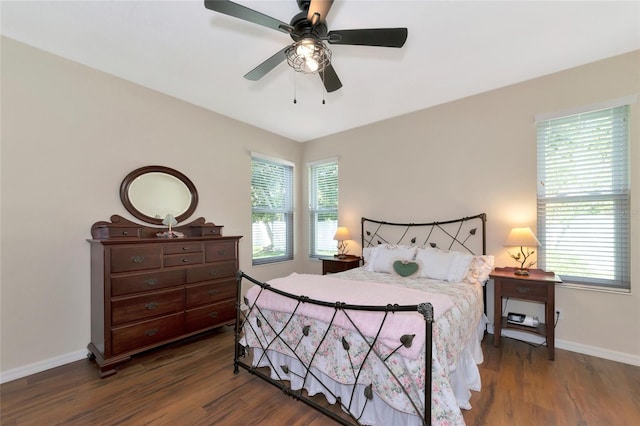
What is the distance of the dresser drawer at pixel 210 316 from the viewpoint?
9.51 feet

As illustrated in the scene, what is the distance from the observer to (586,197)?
2.70 m

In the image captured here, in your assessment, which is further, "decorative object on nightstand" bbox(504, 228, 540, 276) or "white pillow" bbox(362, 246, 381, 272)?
"white pillow" bbox(362, 246, 381, 272)

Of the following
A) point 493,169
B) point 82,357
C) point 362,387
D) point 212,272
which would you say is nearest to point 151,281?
point 212,272

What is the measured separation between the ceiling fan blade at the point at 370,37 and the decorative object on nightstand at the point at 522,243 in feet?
7.16

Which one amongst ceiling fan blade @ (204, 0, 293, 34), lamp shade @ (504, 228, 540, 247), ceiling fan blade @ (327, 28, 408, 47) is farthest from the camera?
lamp shade @ (504, 228, 540, 247)

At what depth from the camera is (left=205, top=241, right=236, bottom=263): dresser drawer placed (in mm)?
3113

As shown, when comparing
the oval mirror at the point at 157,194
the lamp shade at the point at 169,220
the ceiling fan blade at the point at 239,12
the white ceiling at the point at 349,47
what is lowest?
the lamp shade at the point at 169,220

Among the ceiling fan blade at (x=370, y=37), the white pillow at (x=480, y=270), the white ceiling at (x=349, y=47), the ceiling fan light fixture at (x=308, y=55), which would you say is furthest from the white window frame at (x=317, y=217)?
the ceiling fan blade at (x=370, y=37)

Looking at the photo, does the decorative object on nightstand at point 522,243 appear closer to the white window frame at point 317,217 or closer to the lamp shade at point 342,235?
the lamp shade at point 342,235

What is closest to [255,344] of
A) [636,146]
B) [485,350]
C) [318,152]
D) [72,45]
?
[485,350]

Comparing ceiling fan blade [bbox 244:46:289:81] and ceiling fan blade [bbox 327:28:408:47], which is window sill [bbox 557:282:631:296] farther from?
ceiling fan blade [bbox 244:46:289:81]

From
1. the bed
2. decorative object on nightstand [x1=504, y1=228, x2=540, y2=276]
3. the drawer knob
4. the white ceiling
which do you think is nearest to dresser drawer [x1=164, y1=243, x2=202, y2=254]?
the drawer knob

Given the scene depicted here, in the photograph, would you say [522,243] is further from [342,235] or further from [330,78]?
[330,78]

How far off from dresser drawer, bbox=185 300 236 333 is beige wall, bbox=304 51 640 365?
80.1 inches
